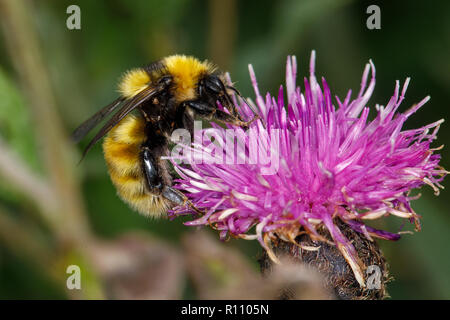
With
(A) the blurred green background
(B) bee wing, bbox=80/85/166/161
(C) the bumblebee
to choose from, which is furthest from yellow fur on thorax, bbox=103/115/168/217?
(A) the blurred green background

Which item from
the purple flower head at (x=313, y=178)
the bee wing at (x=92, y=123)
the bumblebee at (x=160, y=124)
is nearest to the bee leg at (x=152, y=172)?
the bumblebee at (x=160, y=124)

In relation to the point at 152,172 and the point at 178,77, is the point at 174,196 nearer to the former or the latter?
the point at 152,172

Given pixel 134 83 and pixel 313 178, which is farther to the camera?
pixel 134 83

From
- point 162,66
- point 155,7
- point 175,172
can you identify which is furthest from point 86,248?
point 155,7

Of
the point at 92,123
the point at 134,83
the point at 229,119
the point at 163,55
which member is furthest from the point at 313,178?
the point at 163,55

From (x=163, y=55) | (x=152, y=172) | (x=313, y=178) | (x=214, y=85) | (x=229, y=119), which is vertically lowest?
(x=313, y=178)

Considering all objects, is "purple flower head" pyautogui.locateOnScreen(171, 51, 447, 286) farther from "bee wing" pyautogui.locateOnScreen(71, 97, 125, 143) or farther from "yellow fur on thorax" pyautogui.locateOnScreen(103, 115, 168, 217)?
"bee wing" pyautogui.locateOnScreen(71, 97, 125, 143)

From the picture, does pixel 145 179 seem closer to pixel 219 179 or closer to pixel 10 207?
pixel 219 179

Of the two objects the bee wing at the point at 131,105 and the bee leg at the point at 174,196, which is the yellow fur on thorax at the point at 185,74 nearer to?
the bee wing at the point at 131,105
